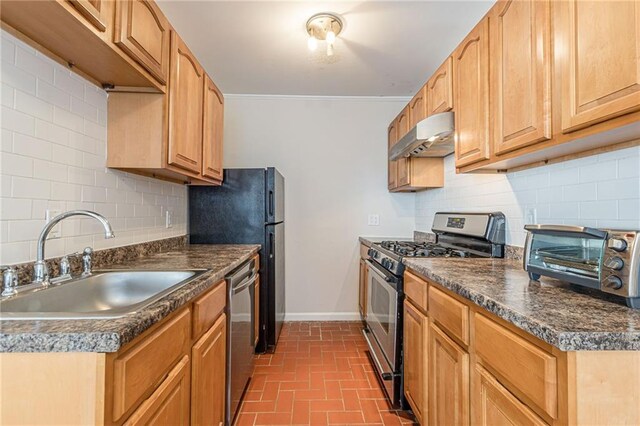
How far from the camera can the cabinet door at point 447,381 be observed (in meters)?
1.23

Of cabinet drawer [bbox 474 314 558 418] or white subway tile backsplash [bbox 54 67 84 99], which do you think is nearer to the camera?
cabinet drawer [bbox 474 314 558 418]

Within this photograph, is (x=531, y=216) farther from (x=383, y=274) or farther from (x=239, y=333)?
(x=239, y=333)

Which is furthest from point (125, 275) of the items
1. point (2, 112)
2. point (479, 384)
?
point (479, 384)

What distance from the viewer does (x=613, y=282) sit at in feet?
3.08

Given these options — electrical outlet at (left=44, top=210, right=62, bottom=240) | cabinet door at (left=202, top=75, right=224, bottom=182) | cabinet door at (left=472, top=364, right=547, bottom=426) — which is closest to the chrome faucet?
electrical outlet at (left=44, top=210, right=62, bottom=240)

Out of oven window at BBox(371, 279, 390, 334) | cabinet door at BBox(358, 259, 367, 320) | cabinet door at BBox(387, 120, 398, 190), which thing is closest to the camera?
oven window at BBox(371, 279, 390, 334)

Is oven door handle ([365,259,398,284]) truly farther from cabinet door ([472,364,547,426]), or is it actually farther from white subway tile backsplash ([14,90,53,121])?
white subway tile backsplash ([14,90,53,121])

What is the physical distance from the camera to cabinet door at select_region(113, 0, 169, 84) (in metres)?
1.23

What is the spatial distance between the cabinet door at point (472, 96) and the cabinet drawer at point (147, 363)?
1627 mm

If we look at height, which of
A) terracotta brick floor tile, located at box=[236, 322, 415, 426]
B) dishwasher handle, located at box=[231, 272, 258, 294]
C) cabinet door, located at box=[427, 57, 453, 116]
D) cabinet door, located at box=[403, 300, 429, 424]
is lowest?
terracotta brick floor tile, located at box=[236, 322, 415, 426]

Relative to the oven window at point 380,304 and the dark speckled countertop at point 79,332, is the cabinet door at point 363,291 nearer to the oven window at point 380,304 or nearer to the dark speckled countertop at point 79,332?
the oven window at point 380,304

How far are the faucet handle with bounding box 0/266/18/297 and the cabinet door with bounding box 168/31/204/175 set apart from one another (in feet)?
2.69

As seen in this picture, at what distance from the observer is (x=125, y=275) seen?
142 cm

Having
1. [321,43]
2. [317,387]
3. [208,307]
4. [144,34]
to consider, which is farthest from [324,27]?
[317,387]
